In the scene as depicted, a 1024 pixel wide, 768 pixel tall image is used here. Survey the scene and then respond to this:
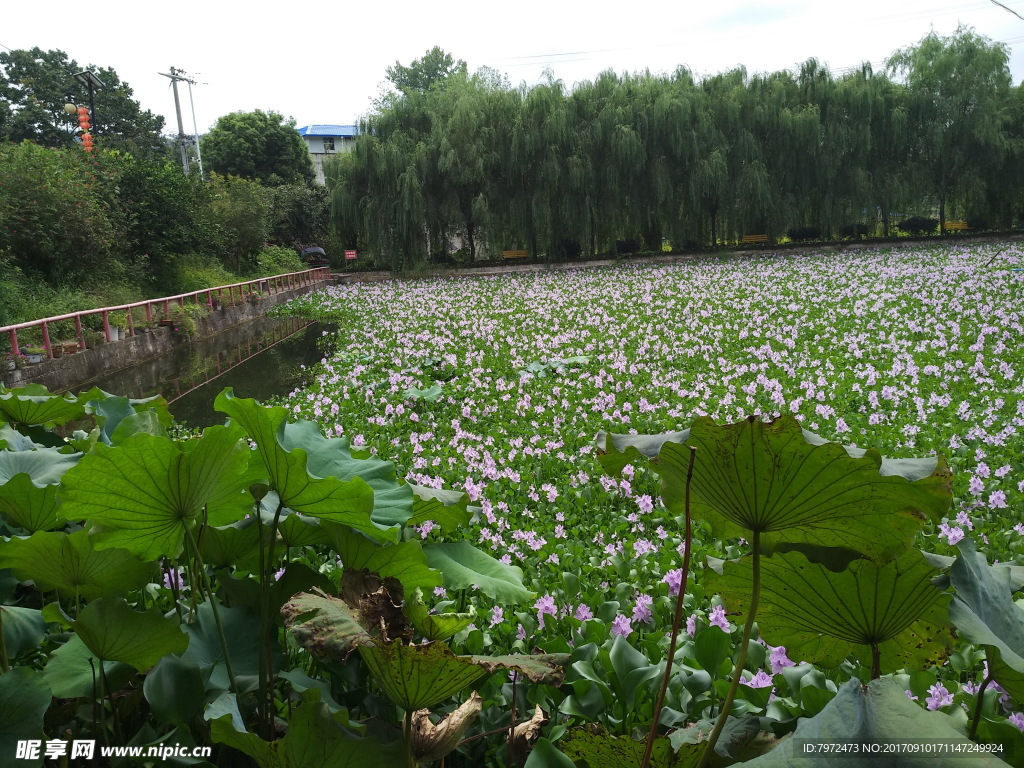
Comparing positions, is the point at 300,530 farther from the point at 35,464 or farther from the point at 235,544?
the point at 35,464

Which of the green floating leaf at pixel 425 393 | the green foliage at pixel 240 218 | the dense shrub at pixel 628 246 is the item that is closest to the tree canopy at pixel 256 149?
the green foliage at pixel 240 218

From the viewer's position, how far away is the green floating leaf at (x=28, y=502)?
1.27 m

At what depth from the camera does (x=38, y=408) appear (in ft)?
6.63

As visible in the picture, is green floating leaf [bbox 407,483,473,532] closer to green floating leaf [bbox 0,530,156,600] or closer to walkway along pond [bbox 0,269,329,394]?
green floating leaf [bbox 0,530,156,600]

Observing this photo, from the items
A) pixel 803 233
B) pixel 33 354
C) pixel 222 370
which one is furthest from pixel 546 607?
pixel 803 233

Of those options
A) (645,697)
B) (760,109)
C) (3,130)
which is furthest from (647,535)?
(3,130)

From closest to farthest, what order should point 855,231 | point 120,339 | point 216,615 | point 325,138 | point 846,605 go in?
point 846,605 → point 216,615 → point 120,339 → point 855,231 → point 325,138

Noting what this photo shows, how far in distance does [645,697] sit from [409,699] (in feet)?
2.90

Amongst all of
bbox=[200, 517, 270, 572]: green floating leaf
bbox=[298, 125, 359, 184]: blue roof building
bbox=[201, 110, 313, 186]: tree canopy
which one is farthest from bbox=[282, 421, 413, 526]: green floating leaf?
bbox=[298, 125, 359, 184]: blue roof building

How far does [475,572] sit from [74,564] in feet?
2.26

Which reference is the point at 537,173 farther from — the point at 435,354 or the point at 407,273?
the point at 435,354

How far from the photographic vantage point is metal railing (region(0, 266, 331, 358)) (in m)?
9.02

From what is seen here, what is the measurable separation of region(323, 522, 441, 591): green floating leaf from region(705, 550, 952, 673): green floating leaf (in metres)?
0.47

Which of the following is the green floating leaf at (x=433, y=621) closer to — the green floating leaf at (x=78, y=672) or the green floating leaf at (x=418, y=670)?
the green floating leaf at (x=418, y=670)
